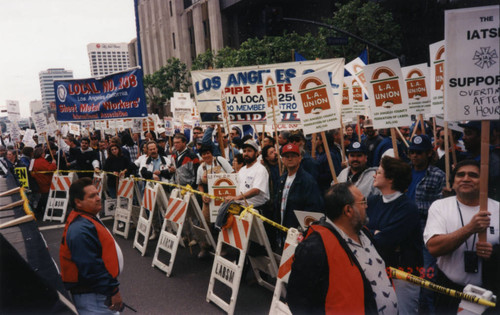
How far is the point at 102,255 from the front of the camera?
3340mm

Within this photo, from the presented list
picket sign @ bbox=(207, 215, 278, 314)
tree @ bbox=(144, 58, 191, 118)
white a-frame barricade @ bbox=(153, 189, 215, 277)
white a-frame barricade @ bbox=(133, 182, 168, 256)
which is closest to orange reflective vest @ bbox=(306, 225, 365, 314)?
picket sign @ bbox=(207, 215, 278, 314)

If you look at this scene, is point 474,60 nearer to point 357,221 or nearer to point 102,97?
point 357,221

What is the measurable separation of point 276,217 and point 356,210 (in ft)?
9.19

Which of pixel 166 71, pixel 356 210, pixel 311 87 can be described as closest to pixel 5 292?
pixel 356 210

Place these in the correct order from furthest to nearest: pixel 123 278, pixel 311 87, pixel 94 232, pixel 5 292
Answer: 1. pixel 123 278
2. pixel 311 87
3. pixel 94 232
4. pixel 5 292

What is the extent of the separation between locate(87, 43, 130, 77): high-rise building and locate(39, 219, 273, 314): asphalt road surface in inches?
4707

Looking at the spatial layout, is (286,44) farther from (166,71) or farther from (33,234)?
(33,234)

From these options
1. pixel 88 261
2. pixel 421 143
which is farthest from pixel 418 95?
pixel 88 261

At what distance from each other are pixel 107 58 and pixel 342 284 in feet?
428

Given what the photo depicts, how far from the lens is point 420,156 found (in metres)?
4.57

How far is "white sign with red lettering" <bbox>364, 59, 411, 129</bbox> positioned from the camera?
494cm

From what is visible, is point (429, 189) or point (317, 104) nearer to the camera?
point (429, 189)

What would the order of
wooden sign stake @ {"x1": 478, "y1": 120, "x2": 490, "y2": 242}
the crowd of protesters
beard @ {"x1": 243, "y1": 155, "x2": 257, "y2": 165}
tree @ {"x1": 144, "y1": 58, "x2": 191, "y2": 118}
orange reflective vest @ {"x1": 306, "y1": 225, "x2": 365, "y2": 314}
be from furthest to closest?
tree @ {"x1": 144, "y1": 58, "x2": 191, "y2": 118} < beard @ {"x1": 243, "y1": 155, "x2": 257, "y2": 165} < the crowd of protesters < wooden sign stake @ {"x1": 478, "y1": 120, "x2": 490, "y2": 242} < orange reflective vest @ {"x1": 306, "y1": 225, "x2": 365, "y2": 314}

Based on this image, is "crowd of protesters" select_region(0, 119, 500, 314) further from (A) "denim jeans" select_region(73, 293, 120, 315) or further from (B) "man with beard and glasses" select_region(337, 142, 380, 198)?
(A) "denim jeans" select_region(73, 293, 120, 315)
